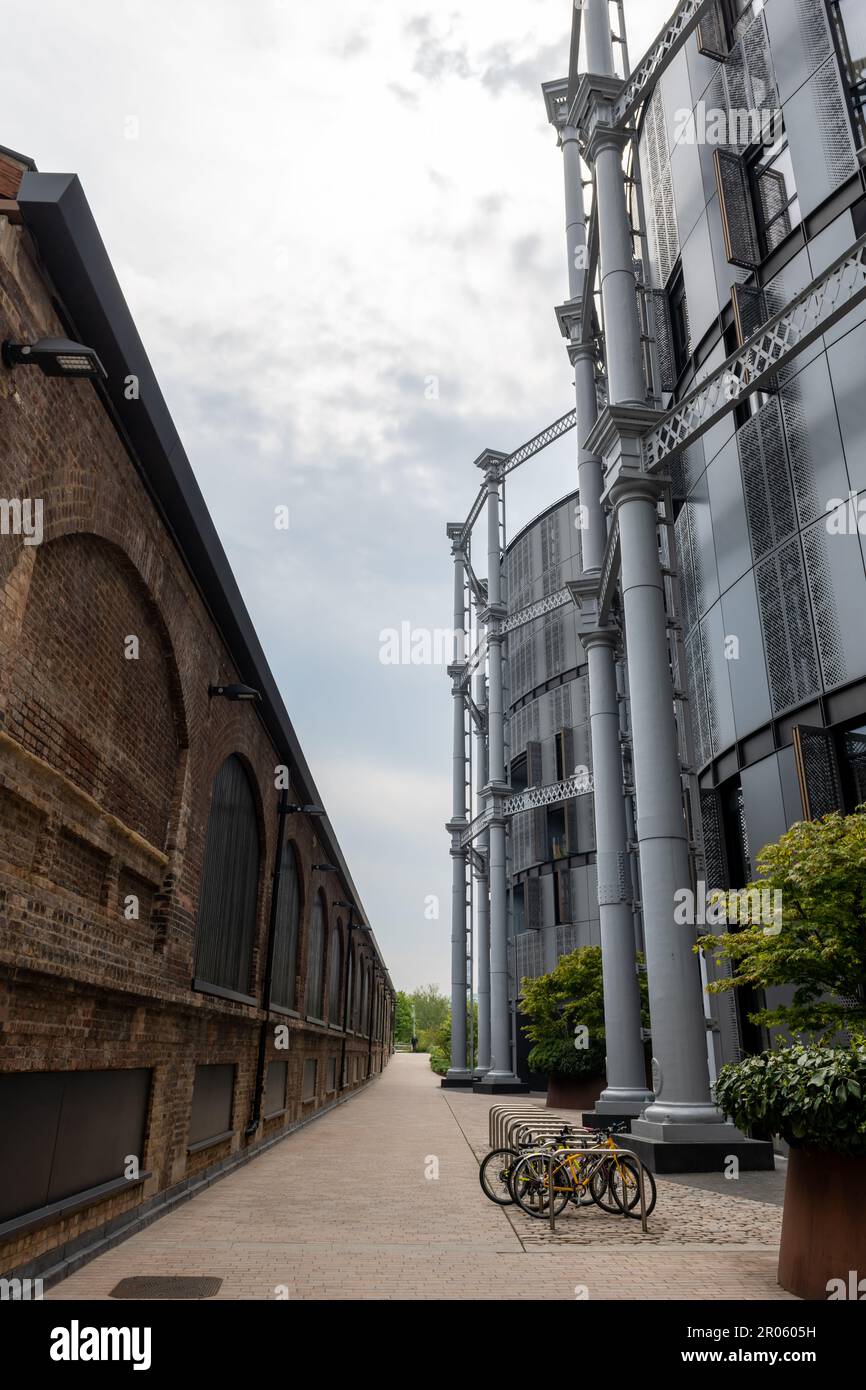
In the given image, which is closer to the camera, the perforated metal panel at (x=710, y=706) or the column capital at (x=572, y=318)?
the perforated metal panel at (x=710, y=706)

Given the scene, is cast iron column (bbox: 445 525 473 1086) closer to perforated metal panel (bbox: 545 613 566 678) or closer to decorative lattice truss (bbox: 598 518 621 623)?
perforated metal panel (bbox: 545 613 566 678)

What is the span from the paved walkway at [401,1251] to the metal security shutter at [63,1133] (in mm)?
649

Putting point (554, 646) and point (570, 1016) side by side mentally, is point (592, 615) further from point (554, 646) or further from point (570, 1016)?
point (554, 646)

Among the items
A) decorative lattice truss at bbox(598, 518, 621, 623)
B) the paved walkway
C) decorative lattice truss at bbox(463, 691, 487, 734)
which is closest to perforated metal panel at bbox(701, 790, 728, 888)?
decorative lattice truss at bbox(598, 518, 621, 623)

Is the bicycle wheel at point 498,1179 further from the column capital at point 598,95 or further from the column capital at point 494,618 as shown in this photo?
the column capital at point 494,618

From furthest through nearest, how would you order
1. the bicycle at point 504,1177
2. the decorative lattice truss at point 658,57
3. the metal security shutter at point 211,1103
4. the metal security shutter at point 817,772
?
the decorative lattice truss at point 658,57, the metal security shutter at point 817,772, the metal security shutter at point 211,1103, the bicycle at point 504,1177

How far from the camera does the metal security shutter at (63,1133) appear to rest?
20.6ft

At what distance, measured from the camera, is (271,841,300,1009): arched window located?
18.0m

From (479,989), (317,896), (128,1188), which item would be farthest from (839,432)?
(479,989)

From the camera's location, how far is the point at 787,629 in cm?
1440

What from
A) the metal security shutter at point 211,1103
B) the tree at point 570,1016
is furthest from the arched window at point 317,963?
the metal security shutter at point 211,1103

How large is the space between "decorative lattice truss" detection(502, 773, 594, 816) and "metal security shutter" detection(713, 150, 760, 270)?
18.5 metres

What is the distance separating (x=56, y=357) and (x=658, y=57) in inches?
623

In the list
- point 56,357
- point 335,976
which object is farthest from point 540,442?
point 56,357
